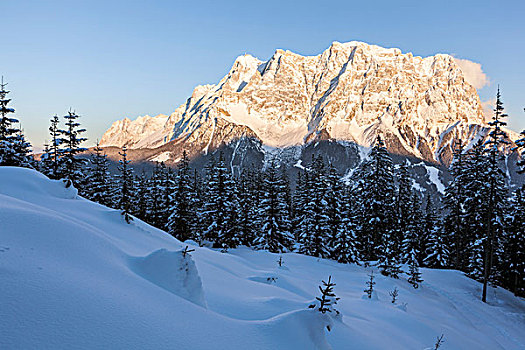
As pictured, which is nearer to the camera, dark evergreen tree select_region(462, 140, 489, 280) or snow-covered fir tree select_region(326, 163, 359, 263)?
dark evergreen tree select_region(462, 140, 489, 280)

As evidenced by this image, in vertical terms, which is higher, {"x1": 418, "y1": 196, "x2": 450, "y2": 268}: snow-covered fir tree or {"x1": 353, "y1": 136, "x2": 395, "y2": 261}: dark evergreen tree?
{"x1": 353, "y1": 136, "x2": 395, "y2": 261}: dark evergreen tree

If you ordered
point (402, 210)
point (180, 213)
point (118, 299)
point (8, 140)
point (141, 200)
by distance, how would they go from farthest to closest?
1. point (402, 210)
2. point (141, 200)
3. point (180, 213)
4. point (8, 140)
5. point (118, 299)

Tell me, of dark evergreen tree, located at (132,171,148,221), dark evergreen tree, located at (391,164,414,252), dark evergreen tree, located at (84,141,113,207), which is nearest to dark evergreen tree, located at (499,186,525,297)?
dark evergreen tree, located at (391,164,414,252)

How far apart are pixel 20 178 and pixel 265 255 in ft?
51.3

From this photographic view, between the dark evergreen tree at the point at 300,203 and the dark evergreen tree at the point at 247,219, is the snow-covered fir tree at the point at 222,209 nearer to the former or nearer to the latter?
the dark evergreen tree at the point at 247,219

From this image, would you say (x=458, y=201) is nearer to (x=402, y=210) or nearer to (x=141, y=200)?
(x=402, y=210)

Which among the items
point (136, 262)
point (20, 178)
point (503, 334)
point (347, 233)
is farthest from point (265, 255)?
point (136, 262)

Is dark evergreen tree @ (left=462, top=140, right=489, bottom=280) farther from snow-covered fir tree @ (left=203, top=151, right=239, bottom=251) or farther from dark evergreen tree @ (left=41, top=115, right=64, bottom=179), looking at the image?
dark evergreen tree @ (left=41, top=115, right=64, bottom=179)

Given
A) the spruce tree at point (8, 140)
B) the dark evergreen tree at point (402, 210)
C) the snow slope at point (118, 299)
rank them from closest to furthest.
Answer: the snow slope at point (118, 299), the spruce tree at point (8, 140), the dark evergreen tree at point (402, 210)

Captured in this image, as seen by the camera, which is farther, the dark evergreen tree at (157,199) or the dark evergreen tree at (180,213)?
the dark evergreen tree at (157,199)

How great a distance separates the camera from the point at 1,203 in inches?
173

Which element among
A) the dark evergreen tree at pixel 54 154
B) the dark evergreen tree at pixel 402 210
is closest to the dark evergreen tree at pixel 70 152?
the dark evergreen tree at pixel 54 154

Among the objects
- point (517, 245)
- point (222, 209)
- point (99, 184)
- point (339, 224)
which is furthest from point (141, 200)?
point (517, 245)

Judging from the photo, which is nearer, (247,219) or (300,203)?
(247,219)
